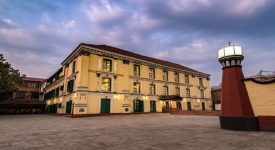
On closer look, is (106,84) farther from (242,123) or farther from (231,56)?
(242,123)

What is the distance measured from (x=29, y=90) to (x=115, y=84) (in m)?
37.9

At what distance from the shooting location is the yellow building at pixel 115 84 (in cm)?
2125

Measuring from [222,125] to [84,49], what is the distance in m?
18.1

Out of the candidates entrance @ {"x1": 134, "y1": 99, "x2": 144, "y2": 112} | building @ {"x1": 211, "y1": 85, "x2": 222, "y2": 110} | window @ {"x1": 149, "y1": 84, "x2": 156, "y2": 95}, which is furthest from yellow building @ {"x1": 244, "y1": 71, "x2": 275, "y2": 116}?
building @ {"x1": 211, "y1": 85, "x2": 222, "y2": 110}

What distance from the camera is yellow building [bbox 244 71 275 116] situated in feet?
23.7

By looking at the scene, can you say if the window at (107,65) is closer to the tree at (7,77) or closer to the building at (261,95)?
the tree at (7,77)

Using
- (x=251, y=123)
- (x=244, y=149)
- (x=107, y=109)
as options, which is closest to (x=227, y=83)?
(x=251, y=123)

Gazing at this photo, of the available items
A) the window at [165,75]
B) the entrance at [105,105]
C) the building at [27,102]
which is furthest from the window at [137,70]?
the building at [27,102]

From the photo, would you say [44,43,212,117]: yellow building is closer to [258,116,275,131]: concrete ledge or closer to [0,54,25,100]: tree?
[0,54,25,100]: tree

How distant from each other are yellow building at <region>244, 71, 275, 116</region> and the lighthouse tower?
0.21 m

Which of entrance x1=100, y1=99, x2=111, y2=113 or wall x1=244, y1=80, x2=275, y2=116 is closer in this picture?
wall x1=244, y1=80, x2=275, y2=116

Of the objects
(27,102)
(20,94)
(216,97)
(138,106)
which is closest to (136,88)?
(138,106)

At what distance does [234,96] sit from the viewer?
778cm

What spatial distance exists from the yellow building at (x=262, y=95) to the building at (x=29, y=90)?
52.2 metres
